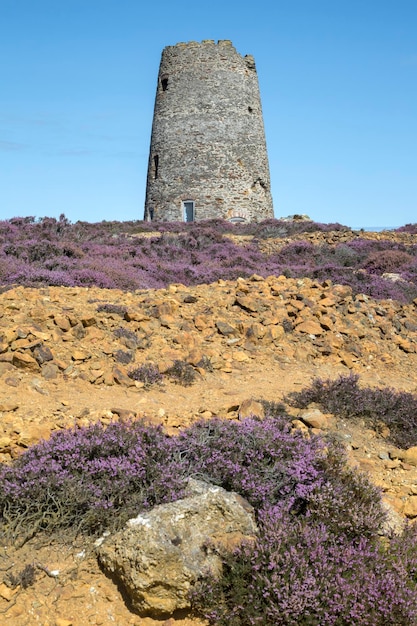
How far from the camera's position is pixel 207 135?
31.7m

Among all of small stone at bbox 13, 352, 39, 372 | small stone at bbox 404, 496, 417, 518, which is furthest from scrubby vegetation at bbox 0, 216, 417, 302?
small stone at bbox 404, 496, 417, 518

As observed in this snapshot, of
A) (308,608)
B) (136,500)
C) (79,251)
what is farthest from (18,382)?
(79,251)

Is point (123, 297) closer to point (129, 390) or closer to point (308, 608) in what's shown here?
point (129, 390)

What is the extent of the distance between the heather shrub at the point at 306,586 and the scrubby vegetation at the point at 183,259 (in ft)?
27.9

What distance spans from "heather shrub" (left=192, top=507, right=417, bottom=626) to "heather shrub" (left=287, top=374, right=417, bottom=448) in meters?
2.93

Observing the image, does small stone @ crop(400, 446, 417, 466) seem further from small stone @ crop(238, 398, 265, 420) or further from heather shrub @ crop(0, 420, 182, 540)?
heather shrub @ crop(0, 420, 182, 540)

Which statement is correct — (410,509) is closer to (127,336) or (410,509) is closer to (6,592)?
(6,592)

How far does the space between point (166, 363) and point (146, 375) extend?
1.57ft

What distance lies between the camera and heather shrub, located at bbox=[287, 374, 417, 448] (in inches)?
257

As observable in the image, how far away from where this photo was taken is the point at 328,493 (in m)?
4.11

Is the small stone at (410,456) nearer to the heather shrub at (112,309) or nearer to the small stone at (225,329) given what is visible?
the small stone at (225,329)

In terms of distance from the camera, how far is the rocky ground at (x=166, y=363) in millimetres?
3627

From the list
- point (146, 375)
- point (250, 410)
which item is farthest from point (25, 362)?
point (250, 410)

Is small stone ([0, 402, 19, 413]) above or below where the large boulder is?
above
